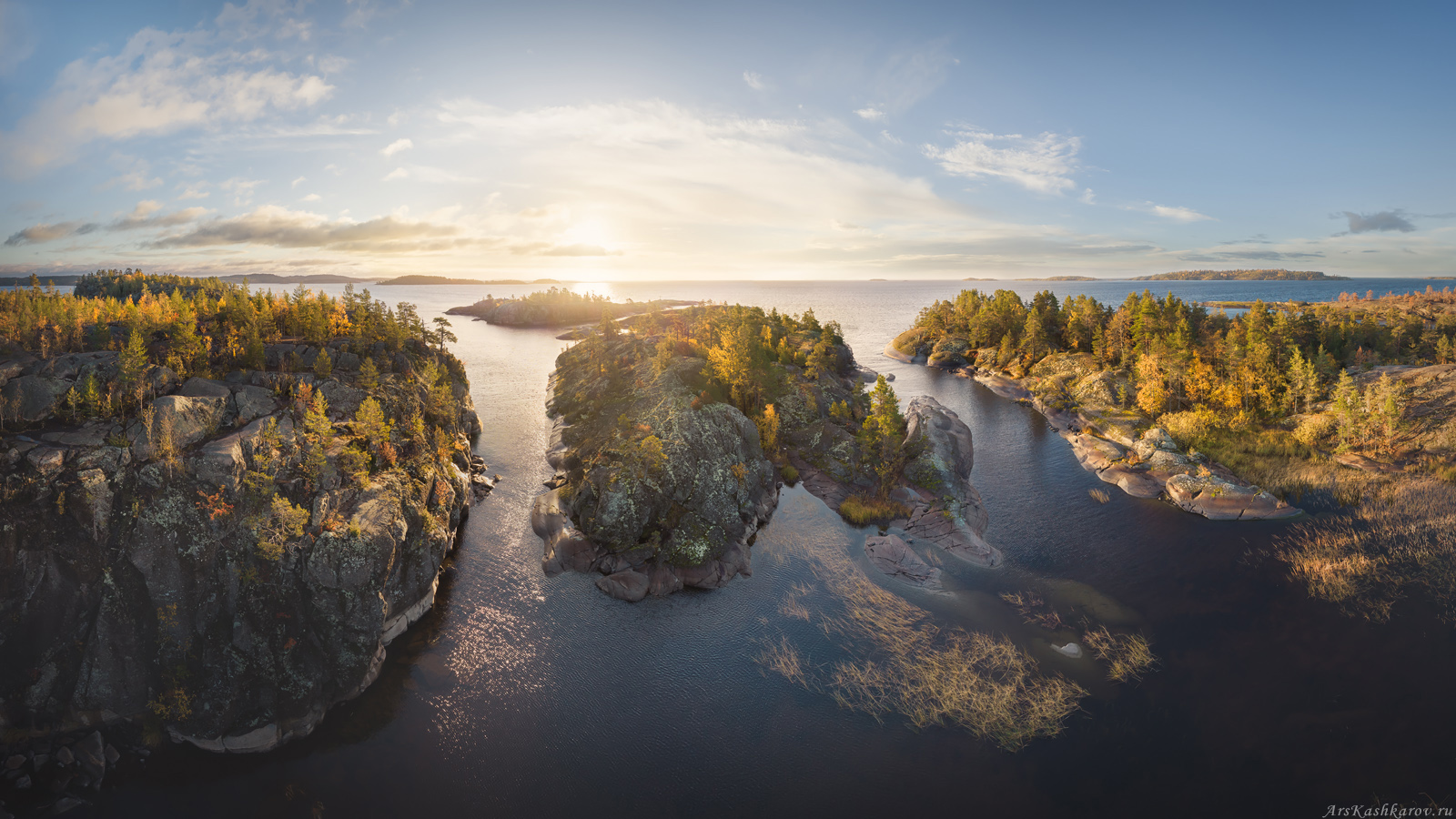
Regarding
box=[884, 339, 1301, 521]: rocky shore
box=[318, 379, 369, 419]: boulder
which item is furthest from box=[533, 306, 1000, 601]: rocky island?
box=[318, 379, 369, 419]: boulder

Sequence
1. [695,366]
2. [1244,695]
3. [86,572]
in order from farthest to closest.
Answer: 1. [695,366]
2. [1244,695]
3. [86,572]

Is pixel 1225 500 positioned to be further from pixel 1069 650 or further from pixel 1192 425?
pixel 1069 650

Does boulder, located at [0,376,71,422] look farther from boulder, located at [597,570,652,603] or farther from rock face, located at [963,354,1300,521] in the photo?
rock face, located at [963,354,1300,521]

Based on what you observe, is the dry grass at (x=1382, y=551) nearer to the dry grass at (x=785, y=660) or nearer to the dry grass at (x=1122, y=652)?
the dry grass at (x=1122, y=652)

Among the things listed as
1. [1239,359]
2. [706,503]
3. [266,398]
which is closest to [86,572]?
[266,398]

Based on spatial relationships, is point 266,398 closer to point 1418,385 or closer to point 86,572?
point 86,572
